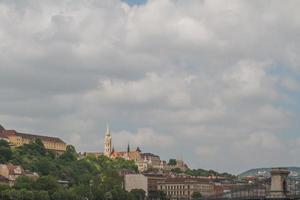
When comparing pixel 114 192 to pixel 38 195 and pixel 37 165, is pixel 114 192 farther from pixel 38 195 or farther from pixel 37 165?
pixel 37 165

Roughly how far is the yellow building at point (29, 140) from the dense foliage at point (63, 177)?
141 inches

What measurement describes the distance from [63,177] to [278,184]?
238 ft

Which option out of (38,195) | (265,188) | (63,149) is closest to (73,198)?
(38,195)

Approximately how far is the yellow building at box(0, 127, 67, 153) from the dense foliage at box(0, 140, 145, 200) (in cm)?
357

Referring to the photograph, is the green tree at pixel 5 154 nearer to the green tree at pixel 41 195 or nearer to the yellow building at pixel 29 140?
the yellow building at pixel 29 140

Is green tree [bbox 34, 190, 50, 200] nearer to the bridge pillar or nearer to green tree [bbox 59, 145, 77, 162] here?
the bridge pillar

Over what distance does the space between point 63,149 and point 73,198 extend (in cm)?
9067

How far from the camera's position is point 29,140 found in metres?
170

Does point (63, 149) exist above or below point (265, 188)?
above

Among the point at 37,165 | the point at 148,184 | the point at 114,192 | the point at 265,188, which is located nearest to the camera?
the point at 265,188

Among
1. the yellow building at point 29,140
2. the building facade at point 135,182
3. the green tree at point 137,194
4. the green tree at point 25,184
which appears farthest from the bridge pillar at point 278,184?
the yellow building at point 29,140

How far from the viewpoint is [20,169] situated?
122 meters

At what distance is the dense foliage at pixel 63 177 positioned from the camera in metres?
87.6

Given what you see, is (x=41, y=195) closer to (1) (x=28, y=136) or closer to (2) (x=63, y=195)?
(2) (x=63, y=195)
